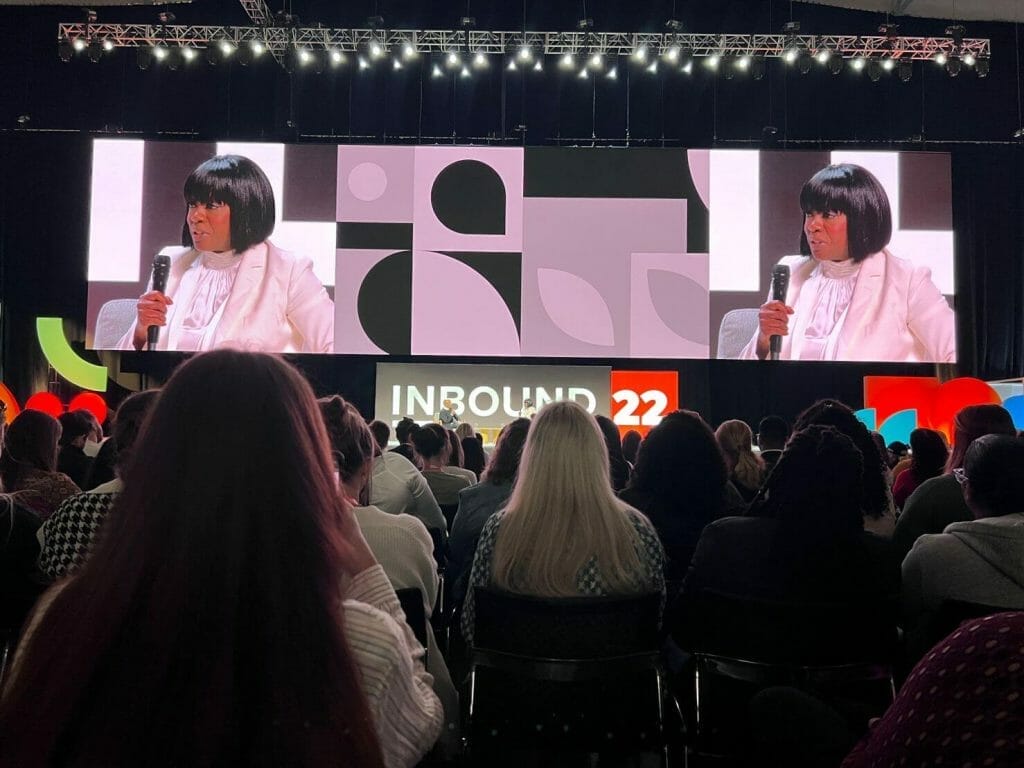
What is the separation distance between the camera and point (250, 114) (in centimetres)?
1048

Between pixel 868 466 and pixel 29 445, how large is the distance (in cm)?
294

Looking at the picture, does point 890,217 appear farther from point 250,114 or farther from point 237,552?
point 237,552

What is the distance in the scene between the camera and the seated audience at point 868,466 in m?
3.09

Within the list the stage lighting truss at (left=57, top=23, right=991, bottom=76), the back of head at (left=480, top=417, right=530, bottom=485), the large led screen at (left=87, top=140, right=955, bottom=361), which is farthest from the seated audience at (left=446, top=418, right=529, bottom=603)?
the stage lighting truss at (left=57, top=23, right=991, bottom=76)

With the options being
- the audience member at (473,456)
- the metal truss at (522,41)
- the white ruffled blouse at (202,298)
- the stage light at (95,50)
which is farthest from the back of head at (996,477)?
the stage light at (95,50)

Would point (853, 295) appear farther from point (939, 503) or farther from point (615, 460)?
point (939, 503)

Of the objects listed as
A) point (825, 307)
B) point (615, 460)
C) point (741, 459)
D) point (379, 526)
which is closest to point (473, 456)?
point (615, 460)

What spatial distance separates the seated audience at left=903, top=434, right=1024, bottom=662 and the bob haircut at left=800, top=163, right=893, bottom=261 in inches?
301

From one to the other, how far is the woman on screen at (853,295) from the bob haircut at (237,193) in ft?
17.7

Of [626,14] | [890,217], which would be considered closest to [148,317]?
[626,14]

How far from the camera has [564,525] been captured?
7.14 ft

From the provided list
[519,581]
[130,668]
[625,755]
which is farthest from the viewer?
[519,581]

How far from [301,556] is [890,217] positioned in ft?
32.1

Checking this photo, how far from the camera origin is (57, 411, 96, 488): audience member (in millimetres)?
4410
